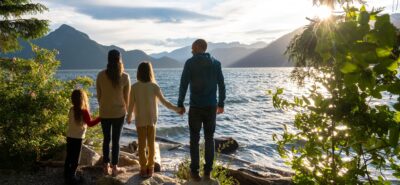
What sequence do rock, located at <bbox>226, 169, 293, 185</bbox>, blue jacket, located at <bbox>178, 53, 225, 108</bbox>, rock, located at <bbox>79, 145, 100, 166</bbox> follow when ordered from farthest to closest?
1. rock, located at <bbox>226, 169, 293, 185</bbox>
2. rock, located at <bbox>79, 145, 100, 166</bbox>
3. blue jacket, located at <bbox>178, 53, 225, 108</bbox>

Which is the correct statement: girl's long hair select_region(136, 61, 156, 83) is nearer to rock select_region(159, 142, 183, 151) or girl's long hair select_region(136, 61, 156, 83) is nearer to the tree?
the tree

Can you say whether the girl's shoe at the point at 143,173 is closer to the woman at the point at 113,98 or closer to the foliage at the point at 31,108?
the woman at the point at 113,98

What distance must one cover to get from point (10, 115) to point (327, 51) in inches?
307

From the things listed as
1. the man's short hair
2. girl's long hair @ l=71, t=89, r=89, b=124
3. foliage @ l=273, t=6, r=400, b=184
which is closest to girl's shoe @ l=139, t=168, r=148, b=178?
girl's long hair @ l=71, t=89, r=89, b=124

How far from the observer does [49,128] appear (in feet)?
28.7

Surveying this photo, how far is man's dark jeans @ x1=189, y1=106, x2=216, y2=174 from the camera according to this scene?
709 cm

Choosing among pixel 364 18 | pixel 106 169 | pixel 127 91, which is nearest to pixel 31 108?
pixel 106 169

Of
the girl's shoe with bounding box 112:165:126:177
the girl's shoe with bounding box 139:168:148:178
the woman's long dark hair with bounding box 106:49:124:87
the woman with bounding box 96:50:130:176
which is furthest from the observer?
the girl's shoe with bounding box 112:165:126:177

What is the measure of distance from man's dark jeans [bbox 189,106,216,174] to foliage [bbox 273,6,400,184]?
331cm

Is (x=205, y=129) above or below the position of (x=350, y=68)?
below

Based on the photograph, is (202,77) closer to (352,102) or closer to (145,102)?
(145,102)

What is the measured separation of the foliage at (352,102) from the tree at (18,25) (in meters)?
9.31

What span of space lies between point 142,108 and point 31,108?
8.46 ft

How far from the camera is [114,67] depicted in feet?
24.5
